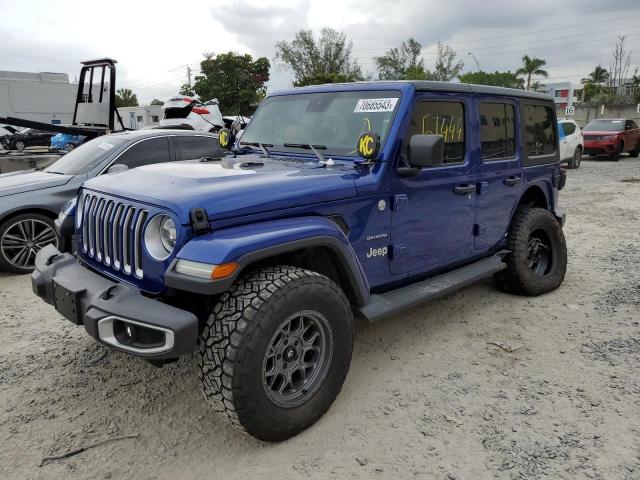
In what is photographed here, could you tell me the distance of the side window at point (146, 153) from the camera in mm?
6073

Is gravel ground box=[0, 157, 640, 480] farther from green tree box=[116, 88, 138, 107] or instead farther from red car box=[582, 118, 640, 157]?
green tree box=[116, 88, 138, 107]

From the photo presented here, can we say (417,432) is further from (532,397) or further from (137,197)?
(137,197)

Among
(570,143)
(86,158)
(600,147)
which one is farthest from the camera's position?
(600,147)

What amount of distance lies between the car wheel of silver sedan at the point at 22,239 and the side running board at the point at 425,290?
3.90m

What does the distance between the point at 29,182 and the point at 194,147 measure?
1.99 m

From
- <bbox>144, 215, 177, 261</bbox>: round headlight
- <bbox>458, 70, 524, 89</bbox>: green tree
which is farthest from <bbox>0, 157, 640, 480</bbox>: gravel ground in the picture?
<bbox>458, 70, 524, 89</bbox>: green tree

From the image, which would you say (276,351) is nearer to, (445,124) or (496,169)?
(445,124)

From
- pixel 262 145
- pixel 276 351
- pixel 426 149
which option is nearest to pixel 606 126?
pixel 262 145

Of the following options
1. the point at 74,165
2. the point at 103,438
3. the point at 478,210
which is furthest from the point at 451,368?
the point at 74,165

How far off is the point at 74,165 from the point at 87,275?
3735 millimetres

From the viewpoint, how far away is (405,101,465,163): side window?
3.51m

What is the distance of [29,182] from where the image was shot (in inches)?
223

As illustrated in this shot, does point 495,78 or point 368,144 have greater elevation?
point 495,78

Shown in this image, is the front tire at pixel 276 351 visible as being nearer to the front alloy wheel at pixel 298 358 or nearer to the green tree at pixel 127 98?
the front alloy wheel at pixel 298 358
